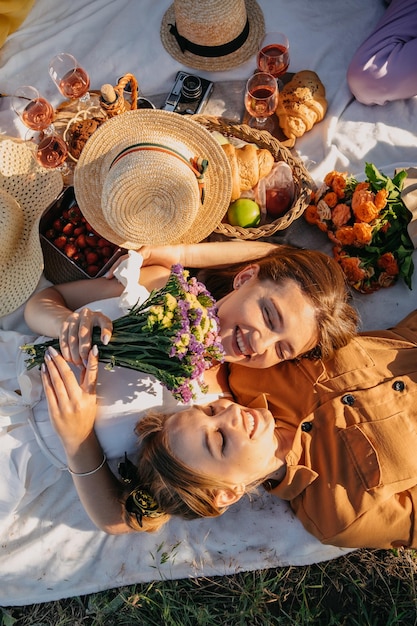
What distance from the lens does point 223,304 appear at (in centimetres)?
288

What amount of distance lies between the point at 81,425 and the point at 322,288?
1382mm

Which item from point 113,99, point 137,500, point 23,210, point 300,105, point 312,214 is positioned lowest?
point 137,500

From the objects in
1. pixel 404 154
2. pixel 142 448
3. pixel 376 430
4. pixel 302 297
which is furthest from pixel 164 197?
pixel 404 154

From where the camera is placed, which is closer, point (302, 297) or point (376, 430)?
point (302, 297)

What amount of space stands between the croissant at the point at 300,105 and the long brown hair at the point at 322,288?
3.81 feet

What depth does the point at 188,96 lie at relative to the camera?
4012 millimetres

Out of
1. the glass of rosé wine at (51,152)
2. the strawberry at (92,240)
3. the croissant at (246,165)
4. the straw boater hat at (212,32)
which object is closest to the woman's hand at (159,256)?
the strawberry at (92,240)

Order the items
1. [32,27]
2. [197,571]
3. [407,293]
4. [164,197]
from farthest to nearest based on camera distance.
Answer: [32,27]
[407,293]
[197,571]
[164,197]

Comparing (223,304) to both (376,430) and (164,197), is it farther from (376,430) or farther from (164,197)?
(376,430)

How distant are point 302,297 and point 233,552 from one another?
154 centimetres

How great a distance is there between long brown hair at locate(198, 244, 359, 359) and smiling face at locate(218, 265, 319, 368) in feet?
0.15

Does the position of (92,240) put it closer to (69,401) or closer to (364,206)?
(69,401)

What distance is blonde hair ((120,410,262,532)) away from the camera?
259 centimetres

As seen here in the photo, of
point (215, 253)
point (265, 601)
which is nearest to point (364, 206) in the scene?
point (215, 253)
